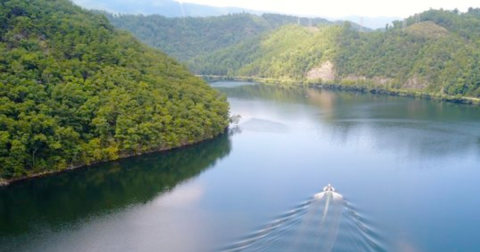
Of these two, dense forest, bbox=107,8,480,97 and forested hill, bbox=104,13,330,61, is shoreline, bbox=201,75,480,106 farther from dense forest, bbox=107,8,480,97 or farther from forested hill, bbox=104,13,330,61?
forested hill, bbox=104,13,330,61

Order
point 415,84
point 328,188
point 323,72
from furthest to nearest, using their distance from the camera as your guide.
Result: point 323,72
point 415,84
point 328,188

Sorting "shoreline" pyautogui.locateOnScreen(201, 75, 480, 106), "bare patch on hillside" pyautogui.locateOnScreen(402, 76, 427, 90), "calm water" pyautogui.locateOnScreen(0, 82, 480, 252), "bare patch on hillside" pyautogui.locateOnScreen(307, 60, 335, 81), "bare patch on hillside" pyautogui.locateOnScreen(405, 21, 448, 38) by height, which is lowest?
"calm water" pyautogui.locateOnScreen(0, 82, 480, 252)

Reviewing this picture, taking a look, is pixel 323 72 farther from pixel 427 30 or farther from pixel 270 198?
pixel 270 198

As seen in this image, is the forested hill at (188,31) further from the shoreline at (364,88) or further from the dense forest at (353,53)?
the shoreline at (364,88)

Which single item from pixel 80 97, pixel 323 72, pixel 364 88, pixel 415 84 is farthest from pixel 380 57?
pixel 80 97

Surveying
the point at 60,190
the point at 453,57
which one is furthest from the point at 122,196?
the point at 453,57

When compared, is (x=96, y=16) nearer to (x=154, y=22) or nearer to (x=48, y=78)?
(x=48, y=78)

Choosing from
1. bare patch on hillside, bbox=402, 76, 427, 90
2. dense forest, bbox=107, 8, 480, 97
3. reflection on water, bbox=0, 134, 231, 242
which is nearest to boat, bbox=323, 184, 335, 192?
reflection on water, bbox=0, 134, 231, 242
